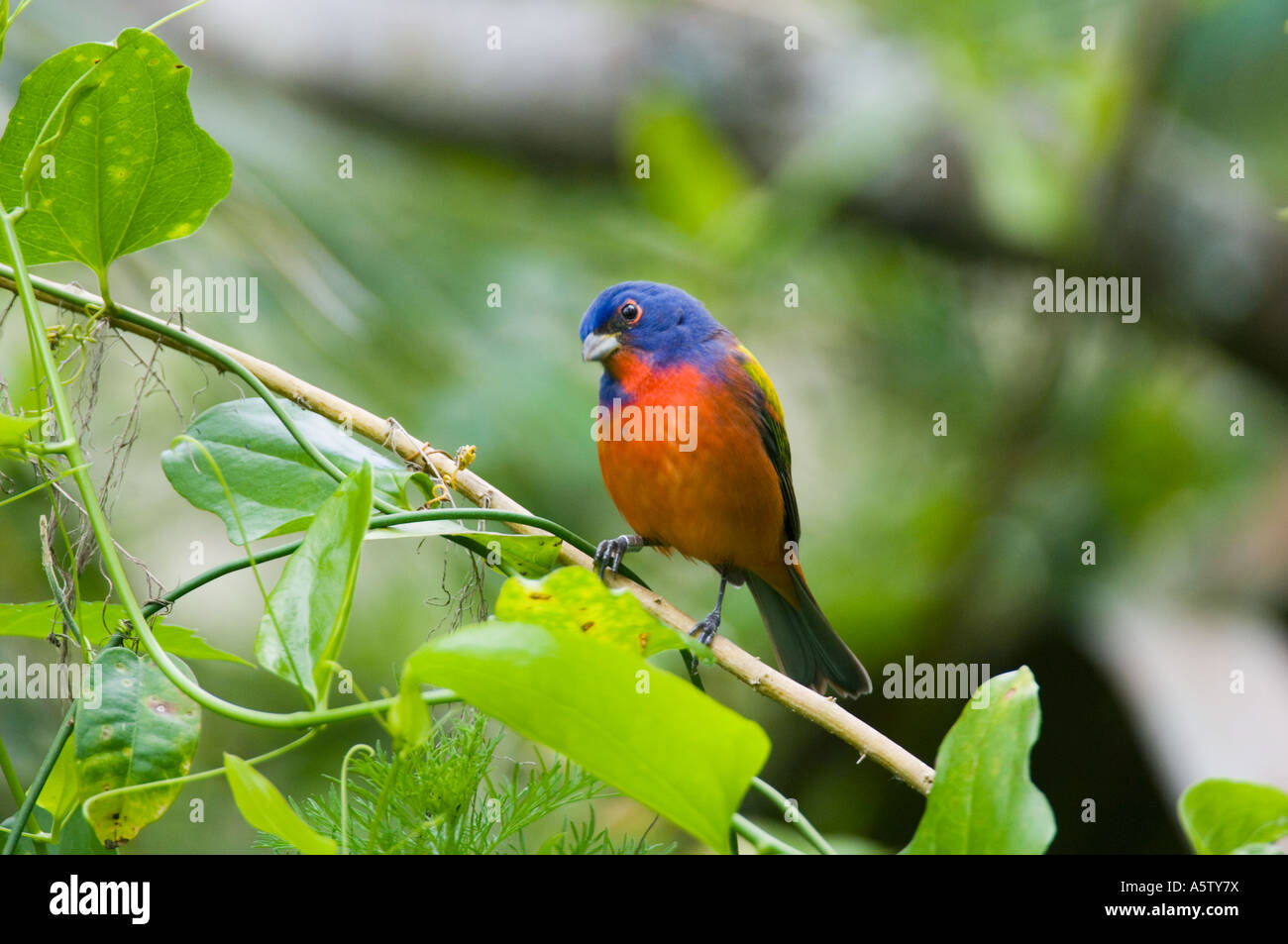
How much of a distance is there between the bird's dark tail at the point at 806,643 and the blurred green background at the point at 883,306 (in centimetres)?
69

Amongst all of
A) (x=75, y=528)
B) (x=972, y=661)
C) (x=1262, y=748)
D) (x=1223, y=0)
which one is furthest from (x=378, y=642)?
(x=1223, y=0)

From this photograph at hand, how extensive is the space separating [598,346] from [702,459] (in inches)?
21.7

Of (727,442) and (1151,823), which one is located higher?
(727,442)

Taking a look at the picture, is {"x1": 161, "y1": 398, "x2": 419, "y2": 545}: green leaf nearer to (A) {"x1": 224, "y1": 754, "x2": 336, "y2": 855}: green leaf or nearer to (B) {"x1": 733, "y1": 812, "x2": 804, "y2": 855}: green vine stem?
(A) {"x1": 224, "y1": 754, "x2": 336, "y2": 855}: green leaf

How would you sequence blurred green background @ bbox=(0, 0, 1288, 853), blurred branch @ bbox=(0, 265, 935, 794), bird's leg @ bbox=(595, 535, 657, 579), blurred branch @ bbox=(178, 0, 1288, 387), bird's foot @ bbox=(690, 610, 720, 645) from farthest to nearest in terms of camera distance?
blurred branch @ bbox=(178, 0, 1288, 387)
blurred green background @ bbox=(0, 0, 1288, 853)
bird's leg @ bbox=(595, 535, 657, 579)
bird's foot @ bbox=(690, 610, 720, 645)
blurred branch @ bbox=(0, 265, 935, 794)

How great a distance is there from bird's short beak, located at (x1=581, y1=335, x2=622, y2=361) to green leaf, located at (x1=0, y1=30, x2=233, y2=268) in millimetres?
2109

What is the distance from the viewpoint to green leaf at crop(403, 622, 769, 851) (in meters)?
0.93

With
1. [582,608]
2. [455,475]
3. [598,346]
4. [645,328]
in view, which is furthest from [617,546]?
[582,608]

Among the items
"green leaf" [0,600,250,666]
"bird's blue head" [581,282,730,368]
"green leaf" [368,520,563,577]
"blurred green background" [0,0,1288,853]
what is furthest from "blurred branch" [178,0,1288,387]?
"green leaf" [0,600,250,666]

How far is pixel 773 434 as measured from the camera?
12.5 feet

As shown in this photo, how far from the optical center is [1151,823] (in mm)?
4887

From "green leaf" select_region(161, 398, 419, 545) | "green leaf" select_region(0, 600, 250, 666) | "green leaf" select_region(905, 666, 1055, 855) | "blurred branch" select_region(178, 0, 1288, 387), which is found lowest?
"green leaf" select_region(905, 666, 1055, 855)
